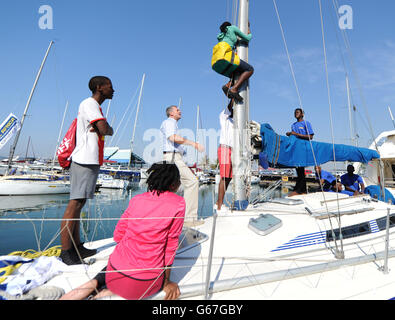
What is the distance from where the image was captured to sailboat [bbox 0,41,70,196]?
53.8 ft

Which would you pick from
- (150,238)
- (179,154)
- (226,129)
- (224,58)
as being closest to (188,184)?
(179,154)

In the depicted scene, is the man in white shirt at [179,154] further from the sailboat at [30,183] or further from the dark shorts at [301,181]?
the sailboat at [30,183]

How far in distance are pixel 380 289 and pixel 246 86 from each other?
3172 mm

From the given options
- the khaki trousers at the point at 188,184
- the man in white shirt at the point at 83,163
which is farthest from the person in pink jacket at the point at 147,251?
the khaki trousers at the point at 188,184

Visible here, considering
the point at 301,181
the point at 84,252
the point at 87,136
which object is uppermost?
the point at 87,136

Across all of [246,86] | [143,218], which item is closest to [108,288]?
[143,218]

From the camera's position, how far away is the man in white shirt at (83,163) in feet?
6.62

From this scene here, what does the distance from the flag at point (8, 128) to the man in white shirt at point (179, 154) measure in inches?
640

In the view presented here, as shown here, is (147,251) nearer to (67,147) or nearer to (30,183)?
(67,147)

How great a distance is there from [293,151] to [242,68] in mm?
1664

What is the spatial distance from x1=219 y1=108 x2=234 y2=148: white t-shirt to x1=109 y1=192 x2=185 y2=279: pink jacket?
223cm

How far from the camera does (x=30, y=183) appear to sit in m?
17.3
